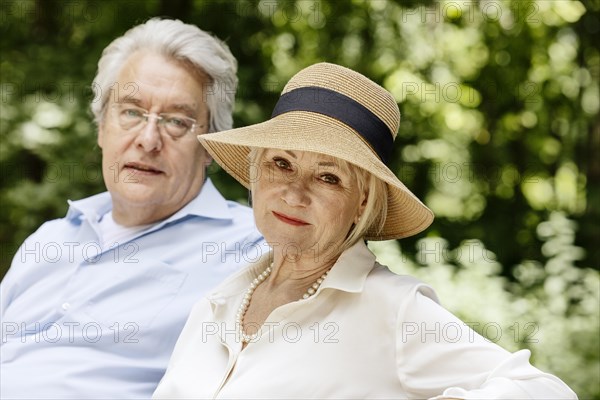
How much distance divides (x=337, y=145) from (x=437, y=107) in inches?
189

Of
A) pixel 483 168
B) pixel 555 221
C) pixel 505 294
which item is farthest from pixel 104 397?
pixel 483 168

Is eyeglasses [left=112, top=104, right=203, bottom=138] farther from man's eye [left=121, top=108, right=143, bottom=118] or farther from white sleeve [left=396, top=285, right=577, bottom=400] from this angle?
white sleeve [left=396, top=285, right=577, bottom=400]

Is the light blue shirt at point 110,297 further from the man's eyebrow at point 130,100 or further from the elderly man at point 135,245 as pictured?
the man's eyebrow at point 130,100

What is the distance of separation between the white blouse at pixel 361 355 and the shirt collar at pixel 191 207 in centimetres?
76

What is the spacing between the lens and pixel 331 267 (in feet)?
6.33

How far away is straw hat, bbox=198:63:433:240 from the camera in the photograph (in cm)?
176

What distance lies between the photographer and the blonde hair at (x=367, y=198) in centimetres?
182

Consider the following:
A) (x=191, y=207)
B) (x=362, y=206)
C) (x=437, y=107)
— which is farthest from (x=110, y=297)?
(x=437, y=107)

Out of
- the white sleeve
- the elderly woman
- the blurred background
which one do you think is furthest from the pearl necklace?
the blurred background

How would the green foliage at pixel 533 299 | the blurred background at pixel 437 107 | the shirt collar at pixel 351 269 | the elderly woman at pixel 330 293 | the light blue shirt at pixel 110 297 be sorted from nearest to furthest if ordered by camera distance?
1. the elderly woman at pixel 330 293
2. the shirt collar at pixel 351 269
3. the light blue shirt at pixel 110 297
4. the green foliage at pixel 533 299
5. the blurred background at pixel 437 107

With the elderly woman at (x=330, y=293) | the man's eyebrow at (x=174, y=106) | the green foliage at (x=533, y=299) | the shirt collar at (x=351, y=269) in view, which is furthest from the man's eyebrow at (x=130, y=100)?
the green foliage at (x=533, y=299)

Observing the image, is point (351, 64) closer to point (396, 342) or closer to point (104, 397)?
point (104, 397)

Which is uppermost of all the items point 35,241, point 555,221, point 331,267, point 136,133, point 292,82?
point 292,82

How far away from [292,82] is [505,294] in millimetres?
2923
